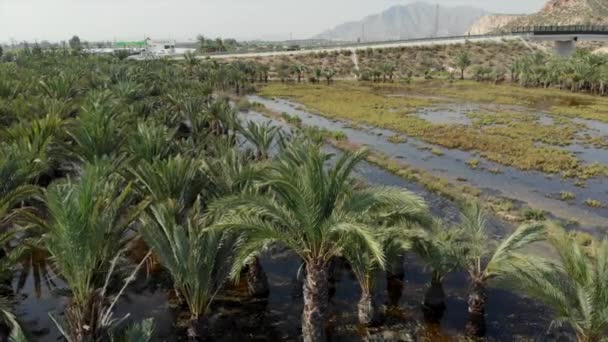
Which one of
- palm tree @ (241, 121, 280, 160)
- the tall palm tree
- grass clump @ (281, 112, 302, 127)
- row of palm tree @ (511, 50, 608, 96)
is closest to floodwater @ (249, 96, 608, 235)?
grass clump @ (281, 112, 302, 127)

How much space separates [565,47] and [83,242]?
4203 inches

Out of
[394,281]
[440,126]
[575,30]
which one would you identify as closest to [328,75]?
[440,126]

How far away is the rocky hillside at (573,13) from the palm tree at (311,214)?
142m

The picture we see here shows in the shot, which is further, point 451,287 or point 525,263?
point 451,287

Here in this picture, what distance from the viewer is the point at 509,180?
27641mm

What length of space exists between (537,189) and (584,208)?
320cm

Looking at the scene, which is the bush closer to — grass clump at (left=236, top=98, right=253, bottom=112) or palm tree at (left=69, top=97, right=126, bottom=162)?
palm tree at (left=69, top=97, right=126, bottom=162)

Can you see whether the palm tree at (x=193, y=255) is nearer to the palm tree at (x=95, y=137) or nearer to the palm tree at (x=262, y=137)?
the palm tree at (x=95, y=137)

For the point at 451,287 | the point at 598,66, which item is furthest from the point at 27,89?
the point at 598,66

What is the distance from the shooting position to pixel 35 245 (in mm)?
10664

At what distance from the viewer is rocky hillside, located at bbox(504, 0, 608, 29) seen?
129 m

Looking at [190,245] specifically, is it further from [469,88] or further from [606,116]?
[469,88]

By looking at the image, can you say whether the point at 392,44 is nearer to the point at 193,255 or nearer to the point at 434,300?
the point at 434,300

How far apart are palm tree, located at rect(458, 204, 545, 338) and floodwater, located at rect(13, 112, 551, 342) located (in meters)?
0.53
